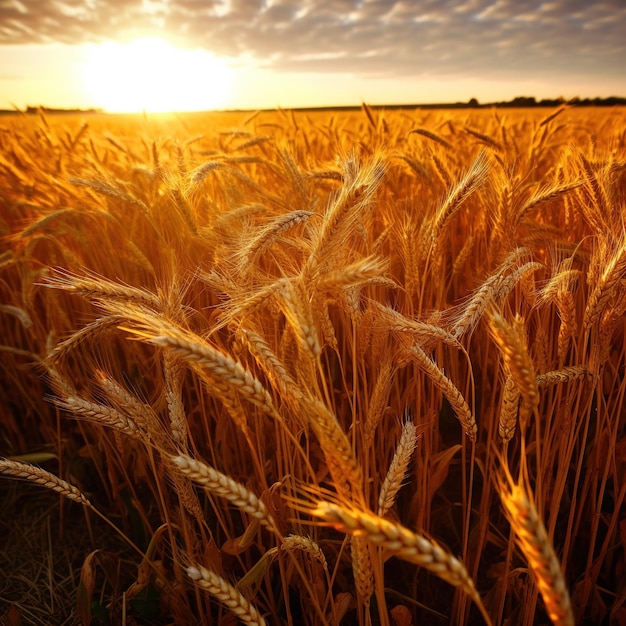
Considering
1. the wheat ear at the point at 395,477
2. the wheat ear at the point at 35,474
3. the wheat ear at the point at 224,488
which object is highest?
the wheat ear at the point at 224,488

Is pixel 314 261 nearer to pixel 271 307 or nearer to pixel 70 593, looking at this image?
pixel 271 307

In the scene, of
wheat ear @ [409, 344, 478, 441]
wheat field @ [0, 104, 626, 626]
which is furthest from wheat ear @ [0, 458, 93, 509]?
wheat ear @ [409, 344, 478, 441]

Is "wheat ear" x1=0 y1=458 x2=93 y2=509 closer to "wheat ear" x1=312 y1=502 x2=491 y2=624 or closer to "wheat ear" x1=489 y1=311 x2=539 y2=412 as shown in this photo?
"wheat ear" x1=312 y1=502 x2=491 y2=624

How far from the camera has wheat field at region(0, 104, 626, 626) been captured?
782mm

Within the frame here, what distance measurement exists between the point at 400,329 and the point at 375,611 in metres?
0.82

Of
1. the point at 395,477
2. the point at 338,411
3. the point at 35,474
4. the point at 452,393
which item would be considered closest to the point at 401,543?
the point at 395,477

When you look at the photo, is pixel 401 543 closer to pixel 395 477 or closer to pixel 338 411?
pixel 395 477

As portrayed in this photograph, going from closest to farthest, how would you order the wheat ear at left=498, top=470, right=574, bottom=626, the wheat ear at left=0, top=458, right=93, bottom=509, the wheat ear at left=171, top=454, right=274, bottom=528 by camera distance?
the wheat ear at left=498, top=470, right=574, bottom=626
the wheat ear at left=171, top=454, right=274, bottom=528
the wheat ear at left=0, top=458, right=93, bottom=509

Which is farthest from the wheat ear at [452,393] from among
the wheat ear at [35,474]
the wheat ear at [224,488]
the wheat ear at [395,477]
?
the wheat ear at [35,474]

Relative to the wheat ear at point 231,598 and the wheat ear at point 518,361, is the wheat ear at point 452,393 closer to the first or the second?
the wheat ear at point 518,361

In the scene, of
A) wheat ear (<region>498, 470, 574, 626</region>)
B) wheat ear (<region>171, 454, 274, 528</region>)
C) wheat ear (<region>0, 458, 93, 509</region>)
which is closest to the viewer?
wheat ear (<region>498, 470, 574, 626</region>)

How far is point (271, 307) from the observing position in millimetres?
1151

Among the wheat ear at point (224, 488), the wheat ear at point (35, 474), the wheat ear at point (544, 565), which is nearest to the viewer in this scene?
the wheat ear at point (544, 565)

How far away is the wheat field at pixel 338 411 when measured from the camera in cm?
78
